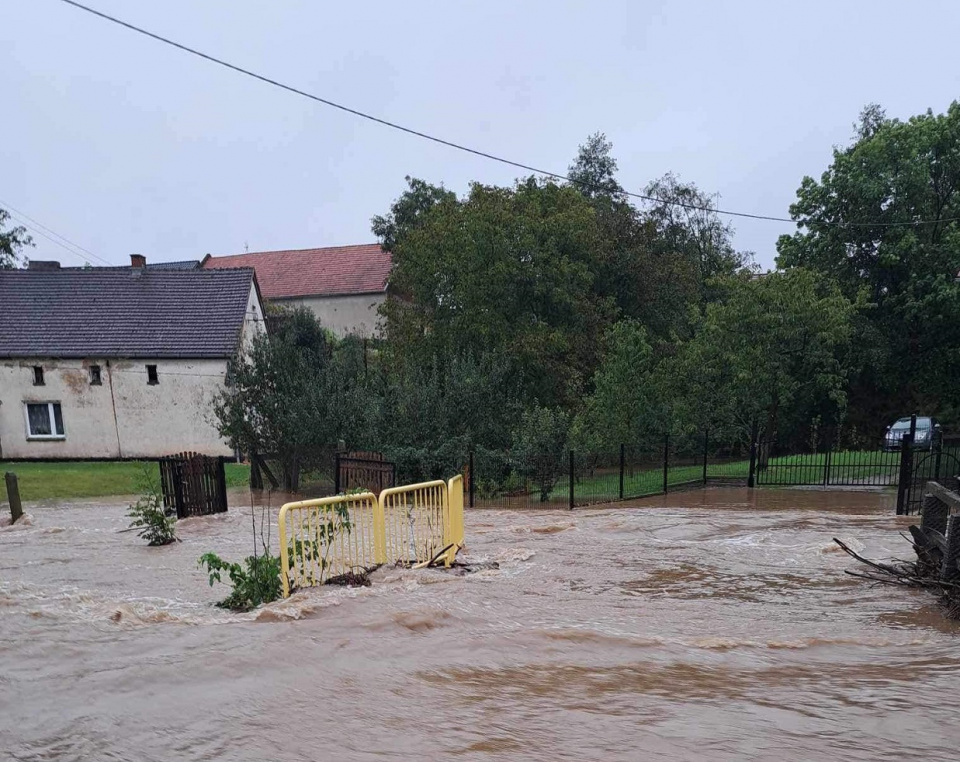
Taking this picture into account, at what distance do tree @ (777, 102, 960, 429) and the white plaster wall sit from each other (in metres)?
24.4

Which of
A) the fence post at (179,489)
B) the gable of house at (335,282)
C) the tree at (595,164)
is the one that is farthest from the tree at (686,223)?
the fence post at (179,489)

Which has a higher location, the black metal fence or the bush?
the bush

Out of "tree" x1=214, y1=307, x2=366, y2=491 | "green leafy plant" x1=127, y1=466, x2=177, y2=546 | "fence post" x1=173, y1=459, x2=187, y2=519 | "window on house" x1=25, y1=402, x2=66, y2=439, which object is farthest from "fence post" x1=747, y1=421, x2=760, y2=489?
"window on house" x1=25, y1=402, x2=66, y2=439

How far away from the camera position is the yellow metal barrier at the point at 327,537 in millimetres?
6980

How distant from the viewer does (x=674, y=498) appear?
16.8 m

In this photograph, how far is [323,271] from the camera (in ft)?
151

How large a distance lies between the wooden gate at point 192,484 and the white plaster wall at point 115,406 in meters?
13.8

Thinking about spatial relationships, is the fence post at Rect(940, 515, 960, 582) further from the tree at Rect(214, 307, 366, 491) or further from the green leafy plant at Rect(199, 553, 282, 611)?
the tree at Rect(214, 307, 366, 491)

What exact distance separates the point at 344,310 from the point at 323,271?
12.3 feet

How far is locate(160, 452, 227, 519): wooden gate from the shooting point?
1363 cm

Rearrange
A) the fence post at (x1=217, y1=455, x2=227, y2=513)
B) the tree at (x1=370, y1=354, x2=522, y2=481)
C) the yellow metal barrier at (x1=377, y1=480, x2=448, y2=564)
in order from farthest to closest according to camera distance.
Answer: the tree at (x1=370, y1=354, x2=522, y2=481) < the fence post at (x1=217, y1=455, x2=227, y2=513) < the yellow metal barrier at (x1=377, y1=480, x2=448, y2=564)

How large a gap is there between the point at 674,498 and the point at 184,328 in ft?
67.5

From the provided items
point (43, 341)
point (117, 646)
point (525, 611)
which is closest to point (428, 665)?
point (525, 611)

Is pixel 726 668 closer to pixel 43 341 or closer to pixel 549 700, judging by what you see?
pixel 549 700
